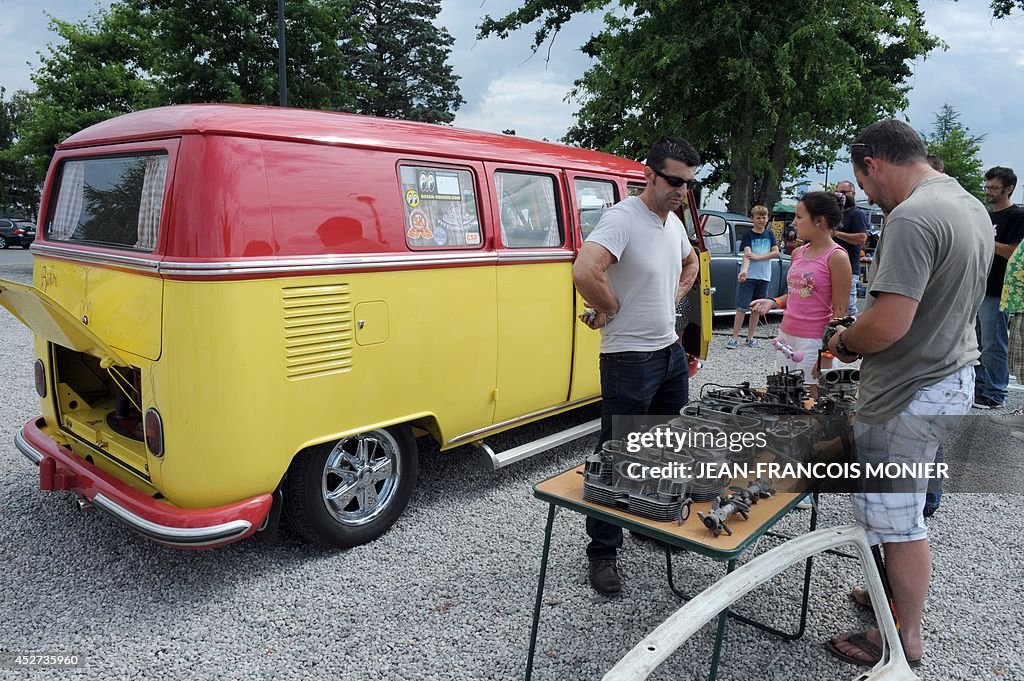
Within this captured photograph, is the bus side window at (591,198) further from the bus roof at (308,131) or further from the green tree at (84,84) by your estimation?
the green tree at (84,84)

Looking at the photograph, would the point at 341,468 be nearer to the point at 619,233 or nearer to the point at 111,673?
the point at 111,673

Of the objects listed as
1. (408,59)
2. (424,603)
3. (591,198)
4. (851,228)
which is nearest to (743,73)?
(851,228)

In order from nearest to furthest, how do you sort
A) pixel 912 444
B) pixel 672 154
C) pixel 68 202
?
pixel 912 444
pixel 672 154
pixel 68 202

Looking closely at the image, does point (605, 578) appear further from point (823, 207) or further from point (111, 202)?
point (111, 202)

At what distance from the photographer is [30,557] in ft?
11.7

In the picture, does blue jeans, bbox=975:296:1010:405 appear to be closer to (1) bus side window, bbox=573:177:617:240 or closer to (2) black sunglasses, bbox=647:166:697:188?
(1) bus side window, bbox=573:177:617:240

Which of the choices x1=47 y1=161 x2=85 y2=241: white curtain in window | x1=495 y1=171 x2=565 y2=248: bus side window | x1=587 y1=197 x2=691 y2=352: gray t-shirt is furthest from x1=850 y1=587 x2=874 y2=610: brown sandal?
x1=47 y1=161 x2=85 y2=241: white curtain in window

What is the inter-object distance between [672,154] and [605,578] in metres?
1.97

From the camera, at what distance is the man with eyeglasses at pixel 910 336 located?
233 centimetres

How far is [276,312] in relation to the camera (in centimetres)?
311

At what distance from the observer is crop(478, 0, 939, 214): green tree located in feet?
48.6

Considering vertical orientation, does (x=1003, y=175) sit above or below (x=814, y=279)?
above

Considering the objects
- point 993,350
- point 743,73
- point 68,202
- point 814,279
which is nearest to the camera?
point 68,202

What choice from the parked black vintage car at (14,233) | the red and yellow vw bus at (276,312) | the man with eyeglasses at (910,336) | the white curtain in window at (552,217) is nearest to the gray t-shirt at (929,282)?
the man with eyeglasses at (910,336)
